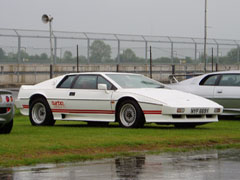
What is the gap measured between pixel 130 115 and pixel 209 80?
181 inches

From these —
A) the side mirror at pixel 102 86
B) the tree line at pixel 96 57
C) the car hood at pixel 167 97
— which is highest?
the tree line at pixel 96 57

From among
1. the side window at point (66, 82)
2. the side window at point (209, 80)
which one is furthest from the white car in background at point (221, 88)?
the side window at point (66, 82)

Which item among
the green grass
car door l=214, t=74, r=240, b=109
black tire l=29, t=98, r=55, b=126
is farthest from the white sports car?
car door l=214, t=74, r=240, b=109

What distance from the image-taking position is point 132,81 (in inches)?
608

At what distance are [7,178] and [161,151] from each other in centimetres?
341

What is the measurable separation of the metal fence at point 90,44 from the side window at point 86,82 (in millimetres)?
17306

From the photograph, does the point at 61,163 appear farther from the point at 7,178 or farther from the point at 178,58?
the point at 178,58

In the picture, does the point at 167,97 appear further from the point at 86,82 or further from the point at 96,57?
the point at 96,57

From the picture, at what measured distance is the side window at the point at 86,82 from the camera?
611 inches

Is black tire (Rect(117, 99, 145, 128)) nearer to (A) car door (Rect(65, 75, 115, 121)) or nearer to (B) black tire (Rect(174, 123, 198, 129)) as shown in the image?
(A) car door (Rect(65, 75, 115, 121))

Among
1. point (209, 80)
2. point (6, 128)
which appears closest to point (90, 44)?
point (209, 80)

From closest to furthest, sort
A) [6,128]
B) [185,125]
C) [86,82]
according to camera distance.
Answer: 1. [6,128]
2. [185,125]
3. [86,82]

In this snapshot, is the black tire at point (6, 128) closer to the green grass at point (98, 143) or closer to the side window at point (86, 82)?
the green grass at point (98, 143)

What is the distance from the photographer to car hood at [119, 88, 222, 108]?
46.7ft
